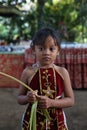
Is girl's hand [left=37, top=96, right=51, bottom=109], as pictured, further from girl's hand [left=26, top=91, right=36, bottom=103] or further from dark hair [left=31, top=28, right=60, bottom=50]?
dark hair [left=31, top=28, right=60, bottom=50]

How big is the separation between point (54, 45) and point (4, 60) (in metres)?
6.02

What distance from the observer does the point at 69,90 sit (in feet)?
5.59

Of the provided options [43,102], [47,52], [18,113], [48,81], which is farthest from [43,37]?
[18,113]

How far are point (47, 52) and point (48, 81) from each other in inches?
4.9

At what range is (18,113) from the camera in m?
5.21

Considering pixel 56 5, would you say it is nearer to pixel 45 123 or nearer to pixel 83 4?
pixel 83 4

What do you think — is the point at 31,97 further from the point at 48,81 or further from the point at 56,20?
the point at 56,20

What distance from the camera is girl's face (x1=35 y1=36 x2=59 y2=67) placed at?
163 cm

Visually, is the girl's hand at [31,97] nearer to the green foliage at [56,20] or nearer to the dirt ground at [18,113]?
the dirt ground at [18,113]

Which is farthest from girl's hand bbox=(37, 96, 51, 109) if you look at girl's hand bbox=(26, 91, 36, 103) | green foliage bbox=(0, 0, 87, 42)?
green foliage bbox=(0, 0, 87, 42)

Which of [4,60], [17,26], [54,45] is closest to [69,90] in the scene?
[54,45]

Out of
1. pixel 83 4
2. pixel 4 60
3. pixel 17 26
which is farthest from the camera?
pixel 17 26

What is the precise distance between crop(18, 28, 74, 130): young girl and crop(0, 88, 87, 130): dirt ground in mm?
2741

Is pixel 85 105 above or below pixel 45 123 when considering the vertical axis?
below
